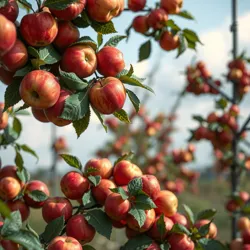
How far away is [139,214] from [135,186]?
10cm

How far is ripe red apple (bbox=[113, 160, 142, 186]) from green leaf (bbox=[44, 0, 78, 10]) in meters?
0.66

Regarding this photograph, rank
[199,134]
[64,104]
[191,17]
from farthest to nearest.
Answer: [199,134] < [191,17] < [64,104]

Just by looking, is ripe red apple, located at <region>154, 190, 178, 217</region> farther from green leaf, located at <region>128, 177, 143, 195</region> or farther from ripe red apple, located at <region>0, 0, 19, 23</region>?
ripe red apple, located at <region>0, 0, 19, 23</region>

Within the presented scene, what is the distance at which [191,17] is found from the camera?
2000 mm

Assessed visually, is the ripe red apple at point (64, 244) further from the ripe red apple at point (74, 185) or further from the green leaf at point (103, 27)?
the green leaf at point (103, 27)

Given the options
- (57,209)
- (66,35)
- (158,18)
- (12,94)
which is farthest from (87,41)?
(158,18)

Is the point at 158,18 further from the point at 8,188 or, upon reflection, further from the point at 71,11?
the point at 8,188

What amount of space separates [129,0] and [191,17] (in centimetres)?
33

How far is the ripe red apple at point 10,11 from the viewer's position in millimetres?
1209

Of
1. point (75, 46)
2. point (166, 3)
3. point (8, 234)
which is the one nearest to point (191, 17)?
point (166, 3)

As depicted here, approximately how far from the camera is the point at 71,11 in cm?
125

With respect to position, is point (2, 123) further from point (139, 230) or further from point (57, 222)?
point (139, 230)

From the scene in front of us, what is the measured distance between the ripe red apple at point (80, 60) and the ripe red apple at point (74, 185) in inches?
15.8

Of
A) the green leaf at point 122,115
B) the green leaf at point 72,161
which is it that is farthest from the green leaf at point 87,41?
the green leaf at point 72,161
